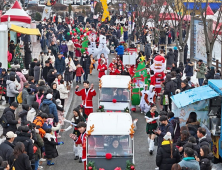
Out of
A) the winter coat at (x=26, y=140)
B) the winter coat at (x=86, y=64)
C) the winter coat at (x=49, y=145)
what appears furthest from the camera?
the winter coat at (x=86, y=64)

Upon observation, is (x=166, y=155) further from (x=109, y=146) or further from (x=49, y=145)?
(x=49, y=145)

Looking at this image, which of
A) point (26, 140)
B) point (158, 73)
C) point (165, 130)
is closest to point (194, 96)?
point (165, 130)

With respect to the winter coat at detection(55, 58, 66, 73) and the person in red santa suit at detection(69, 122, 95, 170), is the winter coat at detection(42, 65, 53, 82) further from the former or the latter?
the person in red santa suit at detection(69, 122, 95, 170)

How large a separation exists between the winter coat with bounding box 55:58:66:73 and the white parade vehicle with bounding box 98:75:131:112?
26.2ft

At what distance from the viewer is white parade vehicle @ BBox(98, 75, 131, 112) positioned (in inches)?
751

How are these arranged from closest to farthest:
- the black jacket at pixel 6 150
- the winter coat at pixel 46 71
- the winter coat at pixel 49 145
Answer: the black jacket at pixel 6 150
the winter coat at pixel 49 145
the winter coat at pixel 46 71

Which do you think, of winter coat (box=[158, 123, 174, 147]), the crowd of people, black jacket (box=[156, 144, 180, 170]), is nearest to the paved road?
the crowd of people

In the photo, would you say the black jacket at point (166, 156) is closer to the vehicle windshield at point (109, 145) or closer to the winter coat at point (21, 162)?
the vehicle windshield at point (109, 145)

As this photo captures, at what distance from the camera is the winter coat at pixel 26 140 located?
12906 mm

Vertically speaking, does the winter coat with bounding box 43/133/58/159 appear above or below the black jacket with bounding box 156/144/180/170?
below

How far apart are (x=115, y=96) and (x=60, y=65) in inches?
337

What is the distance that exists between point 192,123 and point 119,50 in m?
18.9

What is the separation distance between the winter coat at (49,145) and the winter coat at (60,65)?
12499 millimetres

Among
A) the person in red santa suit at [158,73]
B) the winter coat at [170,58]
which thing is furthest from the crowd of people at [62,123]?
the winter coat at [170,58]
